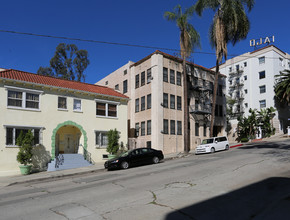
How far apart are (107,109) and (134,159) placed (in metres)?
8.03

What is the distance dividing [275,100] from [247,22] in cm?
1999

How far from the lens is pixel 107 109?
25.5 m

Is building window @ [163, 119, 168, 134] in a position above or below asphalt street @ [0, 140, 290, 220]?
above

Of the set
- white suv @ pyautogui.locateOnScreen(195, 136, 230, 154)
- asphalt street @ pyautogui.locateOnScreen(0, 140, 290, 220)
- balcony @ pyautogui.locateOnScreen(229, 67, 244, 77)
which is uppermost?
balcony @ pyautogui.locateOnScreen(229, 67, 244, 77)

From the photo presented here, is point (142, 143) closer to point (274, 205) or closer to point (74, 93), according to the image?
point (74, 93)

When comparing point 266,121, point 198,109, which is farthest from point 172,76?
point 266,121

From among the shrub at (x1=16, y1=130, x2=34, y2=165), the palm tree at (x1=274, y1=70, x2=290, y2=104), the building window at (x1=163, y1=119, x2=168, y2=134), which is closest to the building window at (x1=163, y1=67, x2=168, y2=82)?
the building window at (x1=163, y1=119, x2=168, y2=134)

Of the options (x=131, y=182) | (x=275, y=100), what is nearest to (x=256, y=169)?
(x=131, y=182)

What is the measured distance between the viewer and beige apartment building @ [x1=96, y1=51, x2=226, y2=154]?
29.0 meters

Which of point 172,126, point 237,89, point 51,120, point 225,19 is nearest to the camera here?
point 51,120

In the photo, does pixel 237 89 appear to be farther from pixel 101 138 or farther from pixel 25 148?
pixel 25 148

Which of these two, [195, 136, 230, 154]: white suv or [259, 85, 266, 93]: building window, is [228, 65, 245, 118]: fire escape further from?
[195, 136, 230, 154]: white suv

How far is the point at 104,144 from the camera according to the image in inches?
979

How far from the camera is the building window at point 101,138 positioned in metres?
24.5
